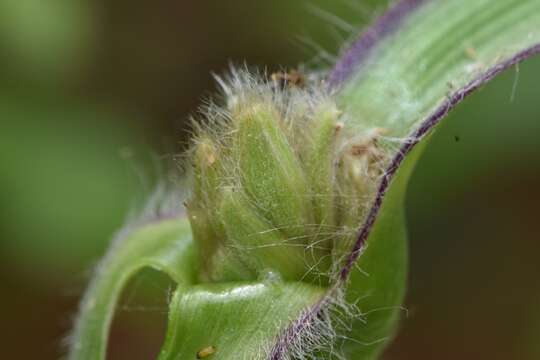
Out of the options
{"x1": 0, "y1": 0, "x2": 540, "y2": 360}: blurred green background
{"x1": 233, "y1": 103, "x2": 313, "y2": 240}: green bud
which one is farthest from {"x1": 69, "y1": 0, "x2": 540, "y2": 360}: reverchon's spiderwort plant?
{"x1": 0, "y1": 0, "x2": 540, "y2": 360}: blurred green background

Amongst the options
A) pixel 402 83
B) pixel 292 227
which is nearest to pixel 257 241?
pixel 292 227

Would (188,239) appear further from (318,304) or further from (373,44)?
(373,44)

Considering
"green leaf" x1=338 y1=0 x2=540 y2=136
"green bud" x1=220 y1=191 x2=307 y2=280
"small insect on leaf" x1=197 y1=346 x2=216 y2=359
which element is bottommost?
"small insect on leaf" x1=197 y1=346 x2=216 y2=359

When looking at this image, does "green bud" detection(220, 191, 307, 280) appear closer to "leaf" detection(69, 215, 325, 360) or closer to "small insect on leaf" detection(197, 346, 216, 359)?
"leaf" detection(69, 215, 325, 360)

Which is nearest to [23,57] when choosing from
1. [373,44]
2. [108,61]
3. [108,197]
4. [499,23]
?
[108,61]

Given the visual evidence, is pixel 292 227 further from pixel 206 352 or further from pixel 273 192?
pixel 206 352

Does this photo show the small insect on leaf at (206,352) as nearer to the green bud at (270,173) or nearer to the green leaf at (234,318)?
the green leaf at (234,318)

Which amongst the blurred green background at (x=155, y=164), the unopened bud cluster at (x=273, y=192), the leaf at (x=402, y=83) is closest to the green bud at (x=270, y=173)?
the unopened bud cluster at (x=273, y=192)
